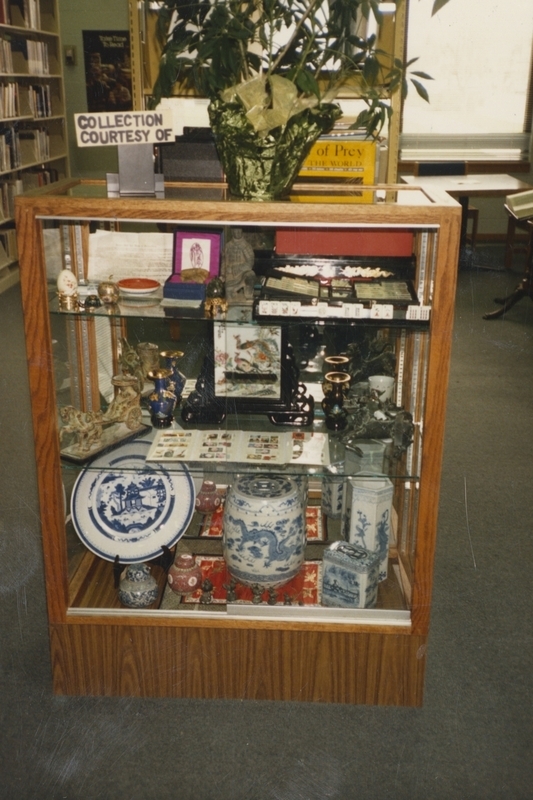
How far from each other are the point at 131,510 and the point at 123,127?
3.07 ft

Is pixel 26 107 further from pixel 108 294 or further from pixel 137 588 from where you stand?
pixel 137 588

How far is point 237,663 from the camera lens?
193 cm

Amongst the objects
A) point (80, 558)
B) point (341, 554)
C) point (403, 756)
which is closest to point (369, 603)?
point (341, 554)

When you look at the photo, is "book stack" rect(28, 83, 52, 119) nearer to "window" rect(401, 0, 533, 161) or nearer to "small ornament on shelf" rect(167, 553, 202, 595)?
"window" rect(401, 0, 533, 161)

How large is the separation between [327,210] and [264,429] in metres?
0.61

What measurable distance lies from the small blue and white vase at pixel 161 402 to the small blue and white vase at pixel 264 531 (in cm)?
24

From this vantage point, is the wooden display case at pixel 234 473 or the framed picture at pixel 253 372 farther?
the framed picture at pixel 253 372

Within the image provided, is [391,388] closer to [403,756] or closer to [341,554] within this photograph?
[341,554]

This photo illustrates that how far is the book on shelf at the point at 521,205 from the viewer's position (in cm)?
539

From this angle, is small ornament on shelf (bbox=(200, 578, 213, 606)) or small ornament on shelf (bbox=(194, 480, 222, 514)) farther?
small ornament on shelf (bbox=(194, 480, 222, 514))

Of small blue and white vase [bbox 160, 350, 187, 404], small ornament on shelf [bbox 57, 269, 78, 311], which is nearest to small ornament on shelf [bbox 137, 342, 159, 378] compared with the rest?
small blue and white vase [bbox 160, 350, 187, 404]

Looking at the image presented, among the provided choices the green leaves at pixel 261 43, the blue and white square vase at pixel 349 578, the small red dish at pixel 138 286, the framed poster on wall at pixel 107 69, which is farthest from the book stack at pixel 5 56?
the blue and white square vase at pixel 349 578

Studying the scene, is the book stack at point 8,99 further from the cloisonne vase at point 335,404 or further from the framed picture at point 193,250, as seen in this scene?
the cloisonne vase at point 335,404

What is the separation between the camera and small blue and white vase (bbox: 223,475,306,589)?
6.40ft
